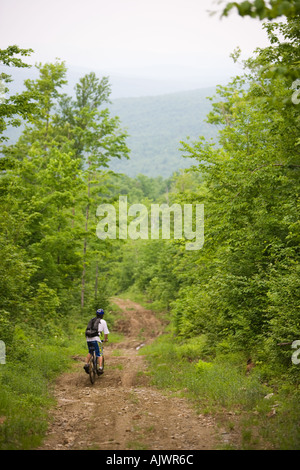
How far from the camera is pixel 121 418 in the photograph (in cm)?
832

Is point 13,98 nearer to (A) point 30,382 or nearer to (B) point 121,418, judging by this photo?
(A) point 30,382

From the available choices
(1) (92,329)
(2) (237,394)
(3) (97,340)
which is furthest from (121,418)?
(1) (92,329)

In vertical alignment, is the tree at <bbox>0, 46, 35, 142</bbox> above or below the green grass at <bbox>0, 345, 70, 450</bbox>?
above

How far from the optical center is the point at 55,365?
13.4m

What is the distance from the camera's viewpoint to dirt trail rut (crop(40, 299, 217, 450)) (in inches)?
273

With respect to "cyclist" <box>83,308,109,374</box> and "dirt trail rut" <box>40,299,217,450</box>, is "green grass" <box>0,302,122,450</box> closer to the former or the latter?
"dirt trail rut" <box>40,299,217,450</box>

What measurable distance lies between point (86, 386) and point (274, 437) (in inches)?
256

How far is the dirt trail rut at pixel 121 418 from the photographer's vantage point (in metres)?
6.94

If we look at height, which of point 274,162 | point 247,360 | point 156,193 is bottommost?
point 247,360

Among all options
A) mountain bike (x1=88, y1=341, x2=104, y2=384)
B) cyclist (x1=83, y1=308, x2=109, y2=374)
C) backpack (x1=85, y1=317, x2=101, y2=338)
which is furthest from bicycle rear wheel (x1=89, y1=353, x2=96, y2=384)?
backpack (x1=85, y1=317, x2=101, y2=338)

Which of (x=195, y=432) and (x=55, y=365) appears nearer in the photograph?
(x=195, y=432)
